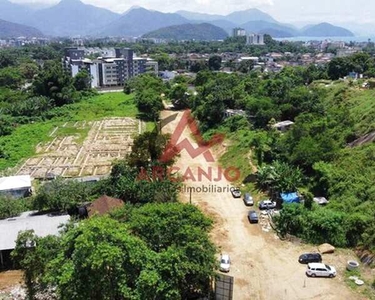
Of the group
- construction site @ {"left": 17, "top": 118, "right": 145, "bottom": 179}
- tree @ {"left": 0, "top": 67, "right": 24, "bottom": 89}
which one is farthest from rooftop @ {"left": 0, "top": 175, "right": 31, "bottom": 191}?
tree @ {"left": 0, "top": 67, "right": 24, "bottom": 89}

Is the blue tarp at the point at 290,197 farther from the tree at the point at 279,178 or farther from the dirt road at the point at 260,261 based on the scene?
the dirt road at the point at 260,261

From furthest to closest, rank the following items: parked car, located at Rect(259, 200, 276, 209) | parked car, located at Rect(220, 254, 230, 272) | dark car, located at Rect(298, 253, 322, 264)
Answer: parked car, located at Rect(259, 200, 276, 209), dark car, located at Rect(298, 253, 322, 264), parked car, located at Rect(220, 254, 230, 272)

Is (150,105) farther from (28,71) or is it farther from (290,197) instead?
(28,71)

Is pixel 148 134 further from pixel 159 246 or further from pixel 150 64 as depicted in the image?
pixel 150 64

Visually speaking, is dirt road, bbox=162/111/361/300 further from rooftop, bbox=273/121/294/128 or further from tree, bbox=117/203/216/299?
rooftop, bbox=273/121/294/128

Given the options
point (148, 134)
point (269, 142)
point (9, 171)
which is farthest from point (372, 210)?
point (9, 171)

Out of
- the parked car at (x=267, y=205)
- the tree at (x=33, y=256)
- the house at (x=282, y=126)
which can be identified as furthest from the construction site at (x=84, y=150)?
the tree at (x=33, y=256)

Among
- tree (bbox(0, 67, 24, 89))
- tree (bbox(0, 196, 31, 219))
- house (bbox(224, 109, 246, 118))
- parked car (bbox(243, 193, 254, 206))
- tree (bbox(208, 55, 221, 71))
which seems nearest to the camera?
tree (bbox(0, 196, 31, 219))
